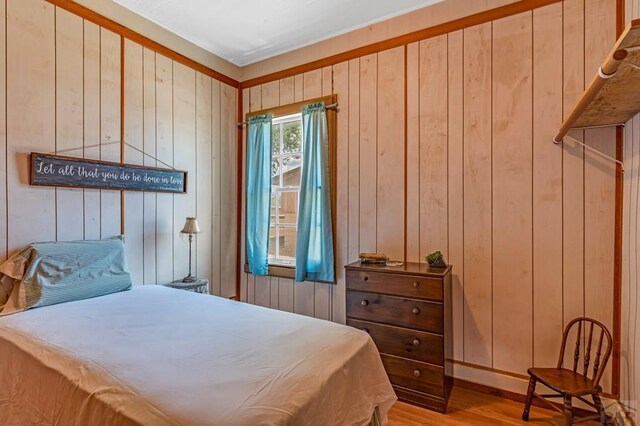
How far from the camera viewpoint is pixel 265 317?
1859 mm

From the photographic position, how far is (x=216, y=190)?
361 centimetres

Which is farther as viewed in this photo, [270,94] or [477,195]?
[270,94]

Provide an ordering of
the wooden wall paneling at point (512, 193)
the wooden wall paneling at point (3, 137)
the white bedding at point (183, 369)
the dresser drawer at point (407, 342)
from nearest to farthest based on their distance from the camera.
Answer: the white bedding at point (183, 369), the wooden wall paneling at point (3, 137), the dresser drawer at point (407, 342), the wooden wall paneling at point (512, 193)

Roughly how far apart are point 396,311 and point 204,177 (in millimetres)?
2365

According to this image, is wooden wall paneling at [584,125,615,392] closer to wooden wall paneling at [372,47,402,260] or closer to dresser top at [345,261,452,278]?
dresser top at [345,261,452,278]

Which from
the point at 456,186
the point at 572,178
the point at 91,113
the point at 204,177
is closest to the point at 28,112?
the point at 91,113

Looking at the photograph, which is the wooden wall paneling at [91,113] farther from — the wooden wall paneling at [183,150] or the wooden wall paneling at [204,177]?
the wooden wall paneling at [204,177]

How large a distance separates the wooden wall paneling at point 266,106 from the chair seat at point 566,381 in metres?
2.43

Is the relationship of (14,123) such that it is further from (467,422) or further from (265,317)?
(467,422)

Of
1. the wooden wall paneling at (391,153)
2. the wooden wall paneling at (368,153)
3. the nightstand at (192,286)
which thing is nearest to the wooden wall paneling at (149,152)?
the nightstand at (192,286)

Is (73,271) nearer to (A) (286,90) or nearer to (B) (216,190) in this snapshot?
(B) (216,190)

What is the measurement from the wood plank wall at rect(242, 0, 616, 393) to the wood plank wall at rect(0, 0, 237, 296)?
4.88 feet

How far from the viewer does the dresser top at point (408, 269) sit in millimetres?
2255

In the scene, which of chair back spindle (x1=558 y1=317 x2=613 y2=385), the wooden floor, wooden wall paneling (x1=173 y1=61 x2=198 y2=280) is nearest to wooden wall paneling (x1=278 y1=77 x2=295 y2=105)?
wooden wall paneling (x1=173 y1=61 x2=198 y2=280)
